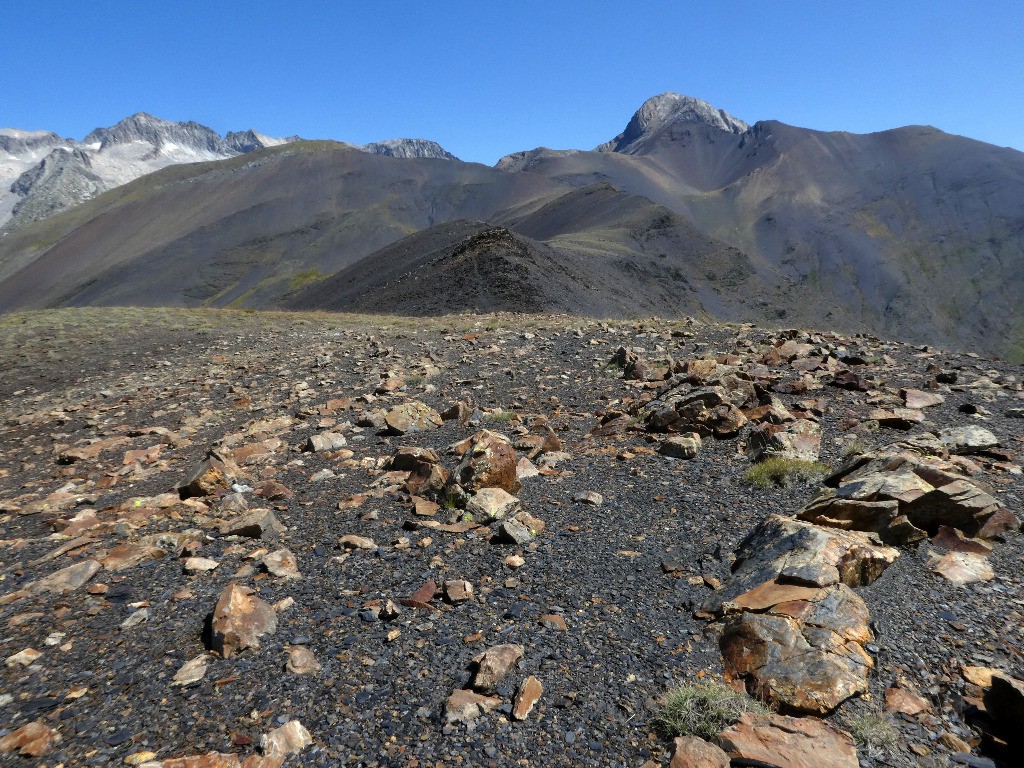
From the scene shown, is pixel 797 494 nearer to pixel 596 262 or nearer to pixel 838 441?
pixel 838 441

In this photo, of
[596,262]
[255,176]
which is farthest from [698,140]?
[596,262]

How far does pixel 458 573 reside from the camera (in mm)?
4926

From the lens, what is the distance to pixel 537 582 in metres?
4.77

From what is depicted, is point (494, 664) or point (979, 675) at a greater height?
point (494, 664)

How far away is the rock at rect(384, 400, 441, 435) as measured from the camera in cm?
907

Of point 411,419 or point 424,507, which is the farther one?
point 411,419

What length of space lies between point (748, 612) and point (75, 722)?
4.48 metres

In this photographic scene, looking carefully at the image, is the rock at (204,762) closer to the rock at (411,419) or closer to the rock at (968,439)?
the rock at (411,419)

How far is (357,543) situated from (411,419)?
3.96 meters

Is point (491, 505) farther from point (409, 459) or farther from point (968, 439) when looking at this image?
point (968, 439)

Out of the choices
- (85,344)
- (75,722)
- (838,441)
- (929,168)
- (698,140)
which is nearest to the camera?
(75,722)

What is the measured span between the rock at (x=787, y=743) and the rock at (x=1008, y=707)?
0.93 meters

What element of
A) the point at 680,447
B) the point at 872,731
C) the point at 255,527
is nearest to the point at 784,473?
the point at 680,447

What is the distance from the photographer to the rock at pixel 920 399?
847cm
